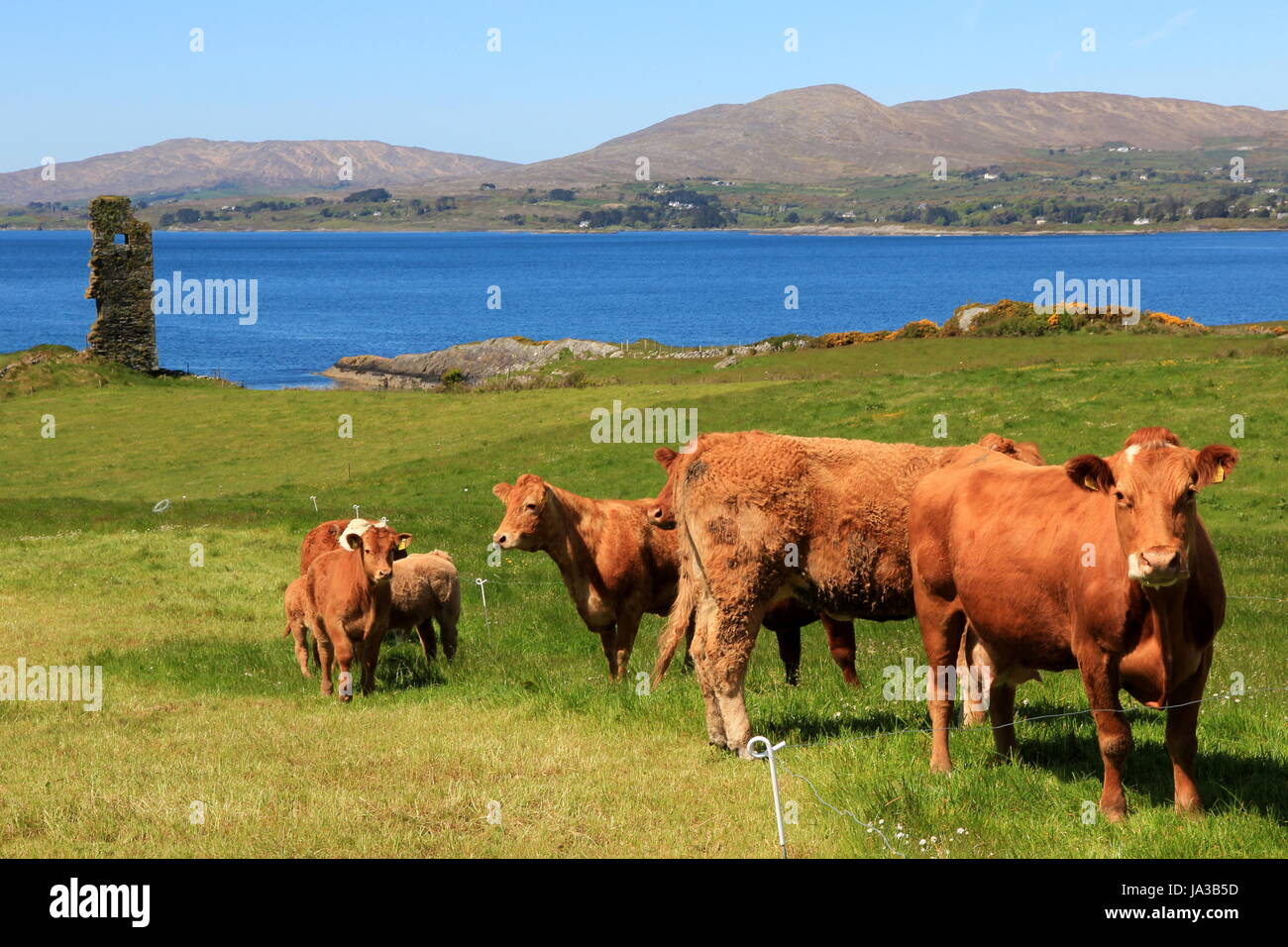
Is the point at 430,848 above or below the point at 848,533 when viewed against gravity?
below

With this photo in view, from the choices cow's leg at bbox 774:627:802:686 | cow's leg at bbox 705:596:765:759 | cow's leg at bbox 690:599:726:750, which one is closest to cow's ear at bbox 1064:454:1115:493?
cow's leg at bbox 705:596:765:759

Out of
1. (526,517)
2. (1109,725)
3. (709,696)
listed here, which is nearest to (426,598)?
(526,517)

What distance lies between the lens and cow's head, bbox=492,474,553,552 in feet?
51.6

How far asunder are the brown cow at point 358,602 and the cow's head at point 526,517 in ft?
4.22

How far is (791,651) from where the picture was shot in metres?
15.3

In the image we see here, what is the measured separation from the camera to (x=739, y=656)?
11.4 m

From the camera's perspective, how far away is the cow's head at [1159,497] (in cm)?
769

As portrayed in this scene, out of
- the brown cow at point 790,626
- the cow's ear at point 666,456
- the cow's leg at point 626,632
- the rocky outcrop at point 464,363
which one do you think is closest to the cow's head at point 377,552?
the cow's leg at point 626,632

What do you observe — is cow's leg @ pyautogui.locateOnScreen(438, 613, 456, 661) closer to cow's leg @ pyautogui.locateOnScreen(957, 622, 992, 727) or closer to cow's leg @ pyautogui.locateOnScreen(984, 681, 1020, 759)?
cow's leg @ pyautogui.locateOnScreen(957, 622, 992, 727)

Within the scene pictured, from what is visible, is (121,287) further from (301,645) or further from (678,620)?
(678,620)

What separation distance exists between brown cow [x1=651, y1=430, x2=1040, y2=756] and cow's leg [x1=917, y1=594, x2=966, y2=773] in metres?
0.94
